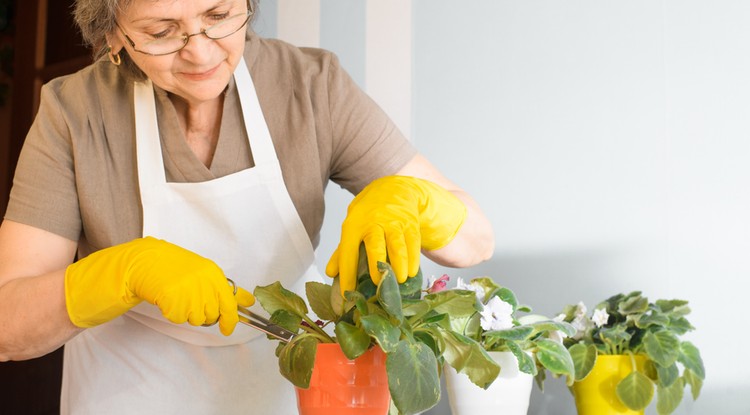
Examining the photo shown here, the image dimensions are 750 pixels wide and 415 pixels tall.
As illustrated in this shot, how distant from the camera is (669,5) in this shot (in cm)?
156

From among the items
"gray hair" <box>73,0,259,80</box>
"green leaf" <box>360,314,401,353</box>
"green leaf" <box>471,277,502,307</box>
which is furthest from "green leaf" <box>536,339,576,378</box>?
"gray hair" <box>73,0,259,80</box>

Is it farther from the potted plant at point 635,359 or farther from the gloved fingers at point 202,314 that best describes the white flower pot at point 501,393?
the gloved fingers at point 202,314

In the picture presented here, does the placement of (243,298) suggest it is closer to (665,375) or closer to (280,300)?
(280,300)

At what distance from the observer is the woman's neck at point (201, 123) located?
1.37 meters

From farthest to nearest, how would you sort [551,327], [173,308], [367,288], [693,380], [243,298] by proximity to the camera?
[693,380], [551,327], [243,298], [173,308], [367,288]

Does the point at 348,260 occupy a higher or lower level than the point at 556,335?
higher

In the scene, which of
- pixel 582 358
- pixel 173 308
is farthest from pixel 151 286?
pixel 582 358

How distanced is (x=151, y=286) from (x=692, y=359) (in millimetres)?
886

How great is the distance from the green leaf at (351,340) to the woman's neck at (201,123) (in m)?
0.57

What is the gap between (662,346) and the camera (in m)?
1.32

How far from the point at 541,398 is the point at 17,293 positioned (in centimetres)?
99

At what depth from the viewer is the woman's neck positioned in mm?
1374

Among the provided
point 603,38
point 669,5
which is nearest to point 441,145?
point 603,38

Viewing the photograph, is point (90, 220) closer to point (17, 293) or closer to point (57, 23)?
point (17, 293)
